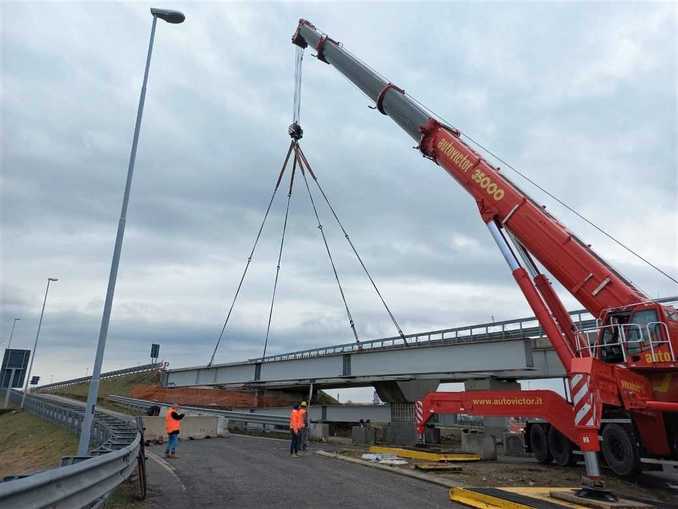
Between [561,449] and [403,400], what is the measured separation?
12.3 meters

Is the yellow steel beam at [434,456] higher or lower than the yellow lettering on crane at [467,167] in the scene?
lower

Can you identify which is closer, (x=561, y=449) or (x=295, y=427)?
(x=561, y=449)

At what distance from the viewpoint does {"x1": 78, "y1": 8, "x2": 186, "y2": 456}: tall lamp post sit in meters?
8.84

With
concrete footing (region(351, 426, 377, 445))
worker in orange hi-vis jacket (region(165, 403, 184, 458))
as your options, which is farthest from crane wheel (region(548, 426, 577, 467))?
worker in orange hi-vis jacket (region(165, 403, 184, 458))

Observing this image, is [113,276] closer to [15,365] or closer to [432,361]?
[432,361]

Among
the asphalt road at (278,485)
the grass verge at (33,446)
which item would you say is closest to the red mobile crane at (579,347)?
the asphalt road at (278,485)

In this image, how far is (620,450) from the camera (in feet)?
38.4

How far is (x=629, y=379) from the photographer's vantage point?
10359mm

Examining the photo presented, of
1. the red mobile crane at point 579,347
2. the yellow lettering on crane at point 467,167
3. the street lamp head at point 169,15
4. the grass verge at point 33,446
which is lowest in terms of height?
the grass verge at point 33,446

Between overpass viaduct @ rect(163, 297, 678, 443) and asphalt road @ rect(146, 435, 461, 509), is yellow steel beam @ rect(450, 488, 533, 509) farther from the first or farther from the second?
overpass viaduct @ rect(163, 297, 678, 443)

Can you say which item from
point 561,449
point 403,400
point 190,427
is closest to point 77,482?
point 561,449

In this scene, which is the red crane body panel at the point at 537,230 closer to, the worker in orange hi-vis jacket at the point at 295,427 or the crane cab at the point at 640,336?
the crane cab at the point at 640,336

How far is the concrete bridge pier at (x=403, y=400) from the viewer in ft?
81.6

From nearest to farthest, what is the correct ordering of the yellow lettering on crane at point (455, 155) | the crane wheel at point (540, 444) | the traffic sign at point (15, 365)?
1. the crane wheel at point (540, 444)
2. the yellow lettering on crane at point (455, 155)
3. the traffic sign at point (15, 365)
